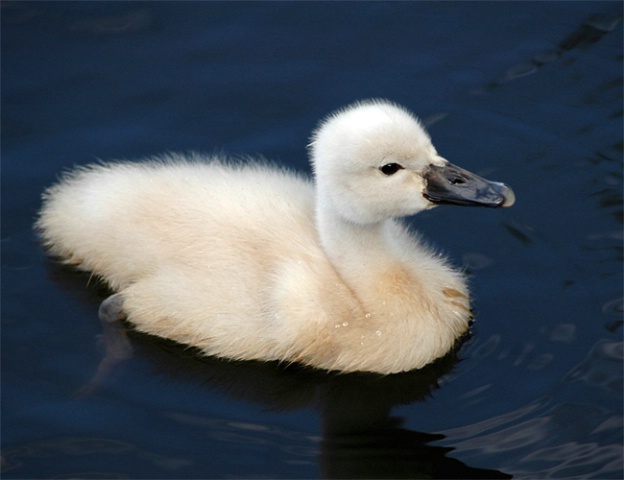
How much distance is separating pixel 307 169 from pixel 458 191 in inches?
57.1

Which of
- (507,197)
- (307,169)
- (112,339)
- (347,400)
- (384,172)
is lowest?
(347,400)

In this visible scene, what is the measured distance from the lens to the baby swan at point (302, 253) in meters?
5.27

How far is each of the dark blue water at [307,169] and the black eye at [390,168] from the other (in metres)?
0.89

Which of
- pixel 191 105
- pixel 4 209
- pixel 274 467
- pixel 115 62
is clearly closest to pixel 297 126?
pixel 191 105

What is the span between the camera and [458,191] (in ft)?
17.3

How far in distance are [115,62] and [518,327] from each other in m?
2.90

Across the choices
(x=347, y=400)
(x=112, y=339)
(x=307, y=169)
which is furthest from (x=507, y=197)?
(x=112, y=339)

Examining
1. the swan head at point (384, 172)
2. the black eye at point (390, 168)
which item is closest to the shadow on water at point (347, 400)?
the swan head at point (384, 172)

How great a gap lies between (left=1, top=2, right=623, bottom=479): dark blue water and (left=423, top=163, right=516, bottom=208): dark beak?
0.68 meters

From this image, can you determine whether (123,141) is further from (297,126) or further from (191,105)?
(297,126)

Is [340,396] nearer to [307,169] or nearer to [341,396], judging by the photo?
[341,396]

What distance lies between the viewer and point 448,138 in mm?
6688

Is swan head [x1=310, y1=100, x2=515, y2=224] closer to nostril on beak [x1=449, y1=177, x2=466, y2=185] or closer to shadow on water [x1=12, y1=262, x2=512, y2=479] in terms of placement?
nostril on beak [x1=449, y1=177, x2=466, y2=185]

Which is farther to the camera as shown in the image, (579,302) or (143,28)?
(143,28)
